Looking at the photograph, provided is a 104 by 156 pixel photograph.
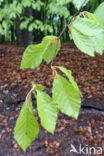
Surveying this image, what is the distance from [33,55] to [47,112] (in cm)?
13

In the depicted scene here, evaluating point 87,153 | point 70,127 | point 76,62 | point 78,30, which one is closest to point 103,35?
point 78,30

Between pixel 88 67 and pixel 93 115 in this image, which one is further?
pixel 88 67

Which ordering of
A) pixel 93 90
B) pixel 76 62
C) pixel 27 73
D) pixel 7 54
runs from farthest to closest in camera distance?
pixel 7 54, pixel 76 62, pixel 27 73, pixel 93 90

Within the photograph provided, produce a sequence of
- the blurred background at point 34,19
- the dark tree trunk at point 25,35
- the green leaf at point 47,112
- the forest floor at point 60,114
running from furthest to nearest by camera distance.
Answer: the dark tree trunk at point 25,35
the blurred background at point 34,19
the forest floor at point 60,114
the green leaf at point 47,112

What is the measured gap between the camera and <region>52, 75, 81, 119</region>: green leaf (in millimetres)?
360

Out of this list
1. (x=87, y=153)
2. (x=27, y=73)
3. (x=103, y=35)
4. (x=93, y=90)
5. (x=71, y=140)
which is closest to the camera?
(x=103, y=35)

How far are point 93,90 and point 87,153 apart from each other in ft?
4.17

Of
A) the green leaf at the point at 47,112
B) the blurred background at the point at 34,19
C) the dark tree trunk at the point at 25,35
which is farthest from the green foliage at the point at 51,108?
the dark tree trunk at the point at 25,35

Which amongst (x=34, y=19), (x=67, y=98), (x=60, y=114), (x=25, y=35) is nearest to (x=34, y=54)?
(x=67, y=98)

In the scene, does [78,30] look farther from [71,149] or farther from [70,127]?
[70,127]

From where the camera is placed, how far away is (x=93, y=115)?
2.71 m

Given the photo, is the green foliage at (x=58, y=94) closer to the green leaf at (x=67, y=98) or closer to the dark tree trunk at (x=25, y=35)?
the green leaf at (x=67, y=98)

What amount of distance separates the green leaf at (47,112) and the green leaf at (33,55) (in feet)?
0.24

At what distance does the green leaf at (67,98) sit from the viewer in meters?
0.36
